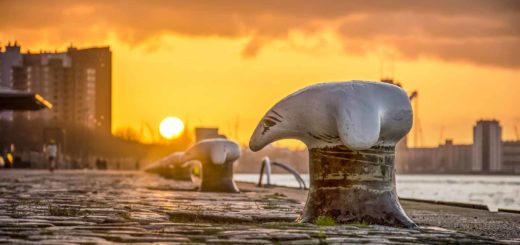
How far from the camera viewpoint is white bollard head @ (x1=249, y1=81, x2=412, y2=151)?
9.31 meters

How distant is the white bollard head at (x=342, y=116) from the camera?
931cm

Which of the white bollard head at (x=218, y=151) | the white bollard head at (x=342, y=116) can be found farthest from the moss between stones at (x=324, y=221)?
the white bollard head at (x=218, y=151)

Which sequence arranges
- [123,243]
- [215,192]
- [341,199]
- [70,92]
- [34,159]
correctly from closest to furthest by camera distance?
[123,243]
[341,199]
[215,192]
[34,159]
[70,92]

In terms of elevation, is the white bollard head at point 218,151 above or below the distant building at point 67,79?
below

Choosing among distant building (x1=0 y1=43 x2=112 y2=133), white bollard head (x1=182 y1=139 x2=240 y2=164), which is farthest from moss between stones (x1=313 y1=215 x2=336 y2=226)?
distant building (x1=0 y1=43 x2=112 y2=133)

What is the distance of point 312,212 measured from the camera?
1019 centimetres

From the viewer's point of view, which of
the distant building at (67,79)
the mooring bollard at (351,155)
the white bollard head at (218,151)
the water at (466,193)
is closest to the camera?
the mooring bollard at (351,155)

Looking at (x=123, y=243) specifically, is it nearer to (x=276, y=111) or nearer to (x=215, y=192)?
(x=276, y=111)

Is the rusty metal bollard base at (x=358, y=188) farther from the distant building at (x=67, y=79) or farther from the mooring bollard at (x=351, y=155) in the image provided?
the distant building at (x=67, y=79)

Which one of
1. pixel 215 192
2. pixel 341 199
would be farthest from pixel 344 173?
pixel 215 192

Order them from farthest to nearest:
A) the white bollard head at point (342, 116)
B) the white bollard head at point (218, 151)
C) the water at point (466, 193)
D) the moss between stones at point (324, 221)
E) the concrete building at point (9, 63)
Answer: the concrete building at point (9, 63), the water at point (466, 193), the white bollard head at point (218, 151), the moss between stones at point (324, 221), the white bollard head at point (342, 116)

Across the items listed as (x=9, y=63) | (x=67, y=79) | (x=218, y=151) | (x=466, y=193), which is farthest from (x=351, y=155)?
(x=67, y=79)

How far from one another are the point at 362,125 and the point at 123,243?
299 centimetres

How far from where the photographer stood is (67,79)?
185 metres
